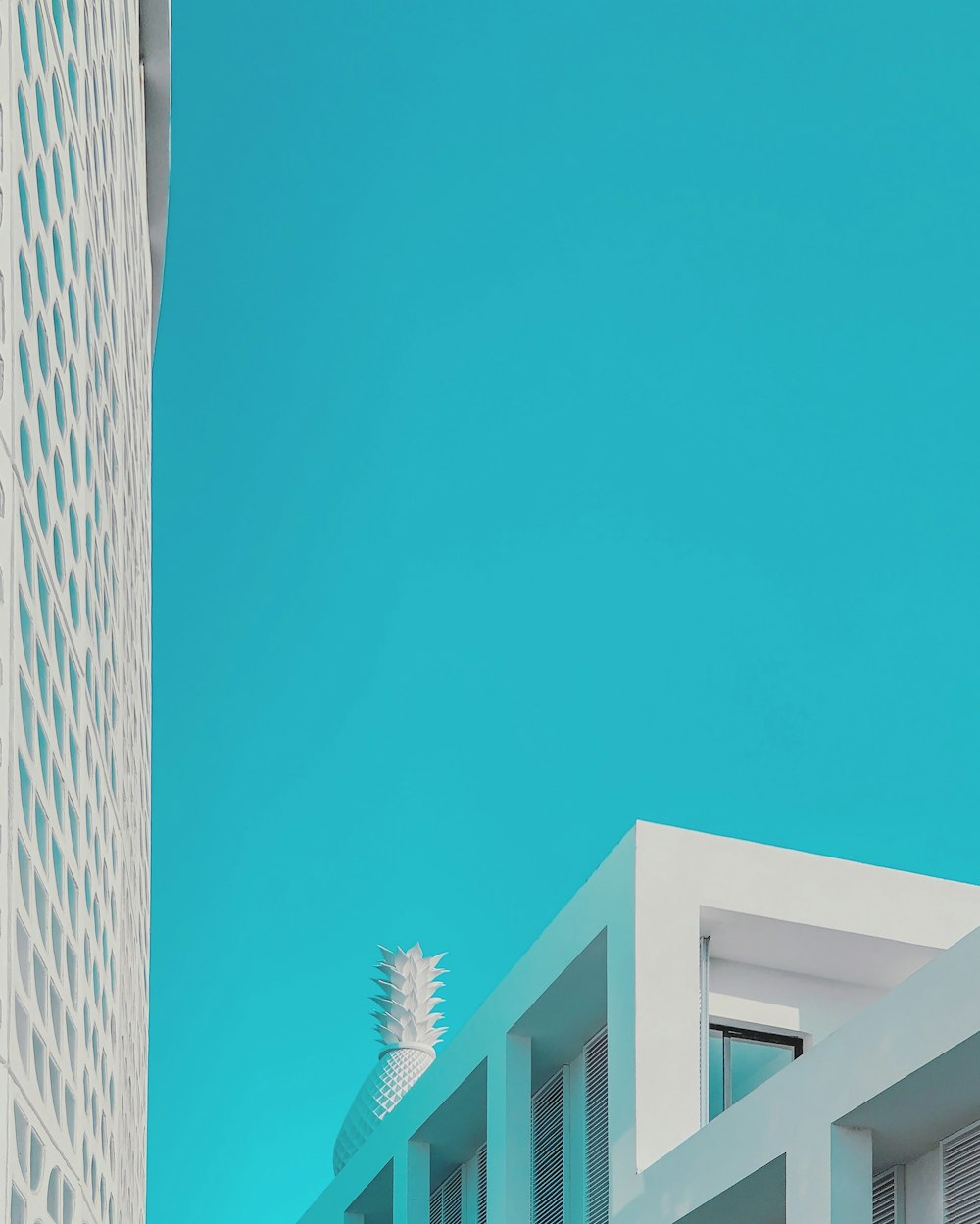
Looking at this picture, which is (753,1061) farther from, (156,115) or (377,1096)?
(377,1096)

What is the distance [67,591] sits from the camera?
23.3ft

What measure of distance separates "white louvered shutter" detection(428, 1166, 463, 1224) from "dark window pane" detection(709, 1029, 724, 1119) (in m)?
6.32

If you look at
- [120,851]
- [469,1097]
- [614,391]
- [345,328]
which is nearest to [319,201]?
[345,328]

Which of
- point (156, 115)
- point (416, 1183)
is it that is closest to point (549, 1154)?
point (416, 1183)

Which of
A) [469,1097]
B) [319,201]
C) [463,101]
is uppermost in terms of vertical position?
[463,101]

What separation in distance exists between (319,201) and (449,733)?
1090cm

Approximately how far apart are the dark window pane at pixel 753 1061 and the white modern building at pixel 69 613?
5471 mm

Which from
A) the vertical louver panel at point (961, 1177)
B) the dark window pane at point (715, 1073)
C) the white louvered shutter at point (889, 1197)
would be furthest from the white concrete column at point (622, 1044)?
the vertical louver panel at point (961, 1177)

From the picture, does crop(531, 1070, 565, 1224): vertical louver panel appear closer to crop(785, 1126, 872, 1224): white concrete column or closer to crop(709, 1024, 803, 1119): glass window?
→ crop(709, 1024, 803, 1119): glass window

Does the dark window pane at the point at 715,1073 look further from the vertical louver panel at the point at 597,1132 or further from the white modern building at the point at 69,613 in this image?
the white modern building at the point at 69,613

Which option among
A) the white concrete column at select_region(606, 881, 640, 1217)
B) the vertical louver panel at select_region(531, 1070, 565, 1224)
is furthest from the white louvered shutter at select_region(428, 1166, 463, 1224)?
the white concrete column at select_region(606, 881, 640, 1217)

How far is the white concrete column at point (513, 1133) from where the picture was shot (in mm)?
16609

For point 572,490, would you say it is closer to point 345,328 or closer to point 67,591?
point 345,328

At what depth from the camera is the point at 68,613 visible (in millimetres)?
7098
